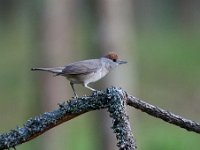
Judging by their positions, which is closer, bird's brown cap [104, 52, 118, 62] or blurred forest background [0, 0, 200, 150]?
bird's brown cap [104, 52, 118, 62]

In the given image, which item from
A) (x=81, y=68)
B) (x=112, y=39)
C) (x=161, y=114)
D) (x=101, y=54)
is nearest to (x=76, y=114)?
(x=161, y=114)

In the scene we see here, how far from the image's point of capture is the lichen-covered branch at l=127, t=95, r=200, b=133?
2.49m

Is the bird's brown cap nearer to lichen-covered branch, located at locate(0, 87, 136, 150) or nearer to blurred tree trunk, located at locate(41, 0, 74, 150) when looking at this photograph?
lichen-covered branch, located at locate(0, 87, 136, 150)

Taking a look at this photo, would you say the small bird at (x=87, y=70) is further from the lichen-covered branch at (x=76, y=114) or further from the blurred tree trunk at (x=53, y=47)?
the blurred tree trunk at (x=53, y=47)

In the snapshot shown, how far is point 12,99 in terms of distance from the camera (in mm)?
25188

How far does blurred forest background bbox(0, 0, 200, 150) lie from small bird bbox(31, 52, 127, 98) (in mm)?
4171

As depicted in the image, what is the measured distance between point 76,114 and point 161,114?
289mm

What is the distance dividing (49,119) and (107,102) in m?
0.20

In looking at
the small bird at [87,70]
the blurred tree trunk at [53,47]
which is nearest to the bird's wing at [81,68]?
the small bird at [87,70]

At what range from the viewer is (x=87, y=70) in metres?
3.26

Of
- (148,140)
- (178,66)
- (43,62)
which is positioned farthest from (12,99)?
(43,62)

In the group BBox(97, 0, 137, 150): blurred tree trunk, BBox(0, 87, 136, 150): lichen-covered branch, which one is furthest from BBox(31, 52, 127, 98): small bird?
BBox(97, 0, 137, 150): blurred tree trunk

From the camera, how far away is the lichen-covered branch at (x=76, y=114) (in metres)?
2.34

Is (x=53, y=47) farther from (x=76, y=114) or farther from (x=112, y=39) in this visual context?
(x=76, y=114)
